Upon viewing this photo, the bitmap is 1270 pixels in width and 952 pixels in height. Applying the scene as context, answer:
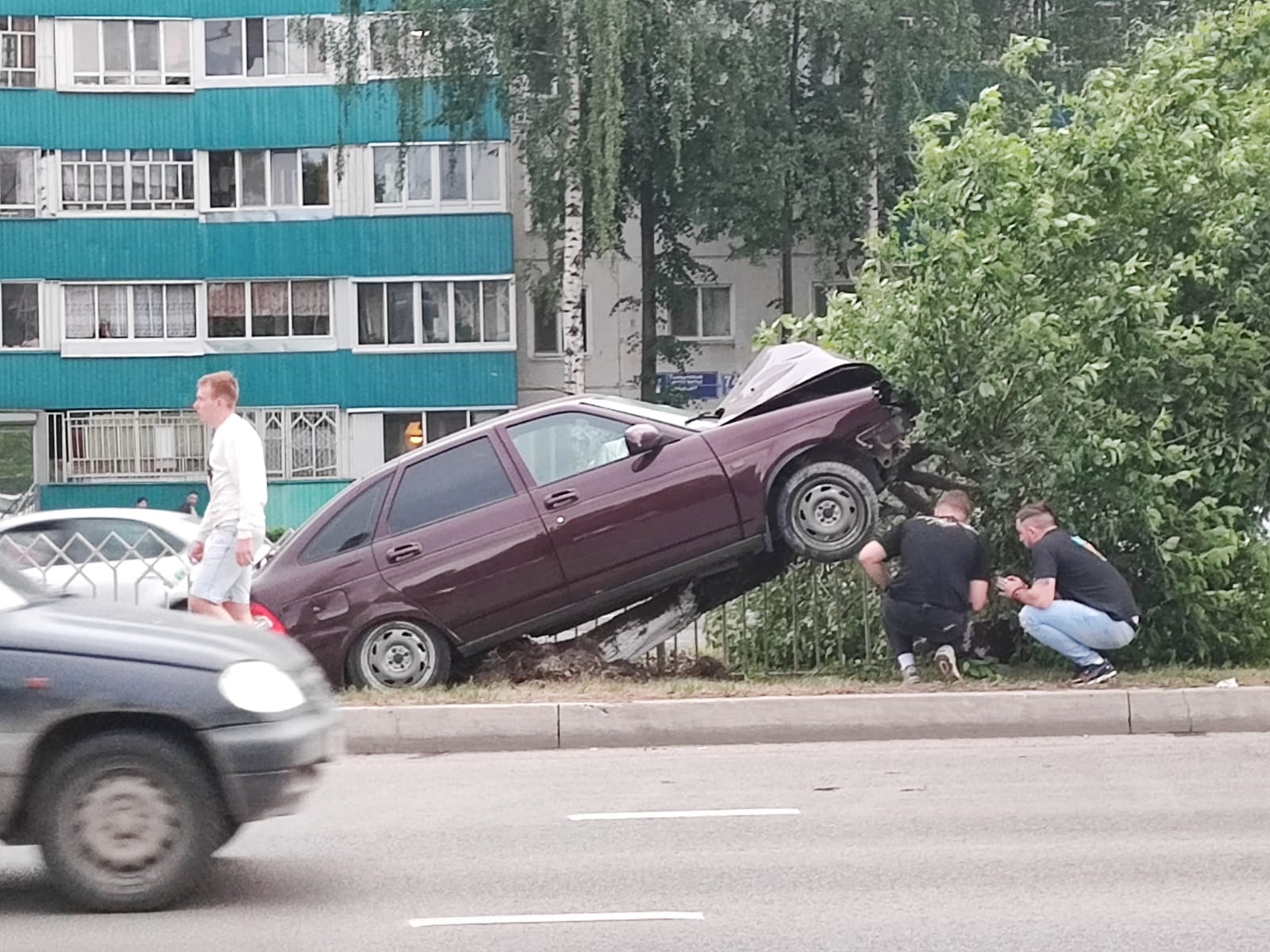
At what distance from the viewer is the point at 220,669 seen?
22.1ft

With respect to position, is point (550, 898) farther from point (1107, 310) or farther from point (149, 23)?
point (149, 23)

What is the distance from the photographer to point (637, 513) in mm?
12352

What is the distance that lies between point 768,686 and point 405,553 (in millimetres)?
2454

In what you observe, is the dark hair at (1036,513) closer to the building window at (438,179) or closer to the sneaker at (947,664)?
the sneaker at (947,664)

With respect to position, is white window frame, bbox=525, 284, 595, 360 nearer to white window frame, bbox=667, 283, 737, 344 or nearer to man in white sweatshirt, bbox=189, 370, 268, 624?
white window frame, bbox=667, 283, 737, 344

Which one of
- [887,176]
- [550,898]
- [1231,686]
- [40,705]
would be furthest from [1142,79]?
[887,176]

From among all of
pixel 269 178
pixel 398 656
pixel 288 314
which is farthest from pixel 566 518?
pixel 269 178

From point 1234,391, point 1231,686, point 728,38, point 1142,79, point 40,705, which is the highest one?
point 728,38

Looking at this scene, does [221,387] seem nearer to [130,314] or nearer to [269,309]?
[269,309]

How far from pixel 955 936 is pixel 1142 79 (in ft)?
28.9

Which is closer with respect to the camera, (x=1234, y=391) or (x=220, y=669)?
(x=220, y=669)


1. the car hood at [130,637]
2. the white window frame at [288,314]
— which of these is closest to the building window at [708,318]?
the white window frame at [288,314]

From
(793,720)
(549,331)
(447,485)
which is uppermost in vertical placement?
(549,331)

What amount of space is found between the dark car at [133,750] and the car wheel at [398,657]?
5725 millimetres
